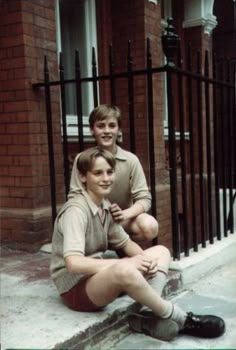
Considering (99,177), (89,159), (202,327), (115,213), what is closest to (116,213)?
(115,213)

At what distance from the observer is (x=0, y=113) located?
14.7 feet

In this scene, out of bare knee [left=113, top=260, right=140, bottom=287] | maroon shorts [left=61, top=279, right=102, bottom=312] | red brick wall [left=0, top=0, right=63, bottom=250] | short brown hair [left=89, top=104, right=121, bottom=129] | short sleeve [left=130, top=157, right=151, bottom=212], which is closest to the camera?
bare knee [left=113, top=260, right=140, bottom=287]

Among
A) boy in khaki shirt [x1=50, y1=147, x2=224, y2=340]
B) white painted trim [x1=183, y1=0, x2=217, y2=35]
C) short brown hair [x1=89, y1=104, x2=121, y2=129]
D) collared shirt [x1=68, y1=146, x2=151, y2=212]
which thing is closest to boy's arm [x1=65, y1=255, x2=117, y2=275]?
boy in khaki shirt [x1=50, y1=147, x2=224, y2=340]

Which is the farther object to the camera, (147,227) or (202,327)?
(147,227)

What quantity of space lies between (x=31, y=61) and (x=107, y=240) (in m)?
2.10

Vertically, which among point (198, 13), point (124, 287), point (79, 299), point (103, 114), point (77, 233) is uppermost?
point (198, 13)

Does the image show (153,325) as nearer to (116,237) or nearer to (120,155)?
(116,237)

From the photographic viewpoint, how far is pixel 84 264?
→ 255 centimetres

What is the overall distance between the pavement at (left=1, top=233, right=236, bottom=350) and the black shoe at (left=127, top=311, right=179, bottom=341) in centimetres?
5

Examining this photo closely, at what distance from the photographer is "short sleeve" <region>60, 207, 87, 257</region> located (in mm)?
2561

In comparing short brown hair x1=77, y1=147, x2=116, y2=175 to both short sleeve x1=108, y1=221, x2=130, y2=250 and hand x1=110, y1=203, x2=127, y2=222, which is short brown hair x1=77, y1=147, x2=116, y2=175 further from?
short sleeve x1=108, y1=221, x2=130, y2=250

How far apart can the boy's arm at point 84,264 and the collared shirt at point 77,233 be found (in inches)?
1.3

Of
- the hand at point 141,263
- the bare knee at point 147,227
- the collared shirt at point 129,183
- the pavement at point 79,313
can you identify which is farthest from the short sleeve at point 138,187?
the hand at point 141,263

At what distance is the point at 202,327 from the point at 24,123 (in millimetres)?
2487
